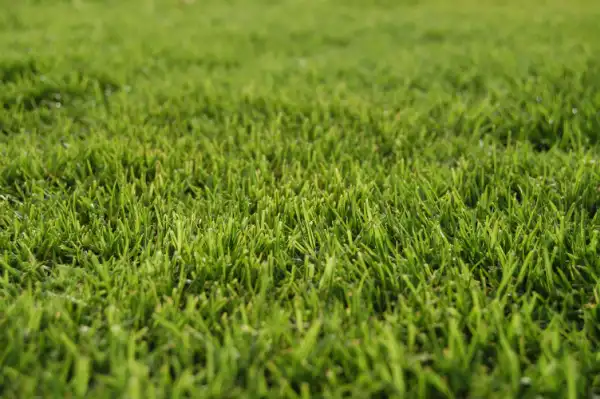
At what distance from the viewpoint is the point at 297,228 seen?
1.88m

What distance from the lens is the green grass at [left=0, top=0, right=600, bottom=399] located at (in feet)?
4.26

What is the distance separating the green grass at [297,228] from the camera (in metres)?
Answer: 1.30

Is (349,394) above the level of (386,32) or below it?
below

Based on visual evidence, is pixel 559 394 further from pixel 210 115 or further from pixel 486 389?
pixel 210 115

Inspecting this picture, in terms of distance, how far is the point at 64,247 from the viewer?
5.74 feet

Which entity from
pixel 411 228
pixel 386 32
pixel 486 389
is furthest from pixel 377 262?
pixel 386 32

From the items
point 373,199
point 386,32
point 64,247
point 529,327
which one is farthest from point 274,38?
point 529,327

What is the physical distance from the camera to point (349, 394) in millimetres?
1281

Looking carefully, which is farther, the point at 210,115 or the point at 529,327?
the point at 210,115

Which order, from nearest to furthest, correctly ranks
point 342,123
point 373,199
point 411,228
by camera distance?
point 411,228
point 373,199
point 342,123

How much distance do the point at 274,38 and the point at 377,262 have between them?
12.0ft

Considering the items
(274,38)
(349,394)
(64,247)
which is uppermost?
(274,38)

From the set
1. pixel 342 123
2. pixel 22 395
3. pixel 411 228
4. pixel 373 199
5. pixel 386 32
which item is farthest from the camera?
pixel 386 32

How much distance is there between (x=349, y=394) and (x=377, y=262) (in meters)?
0.51
